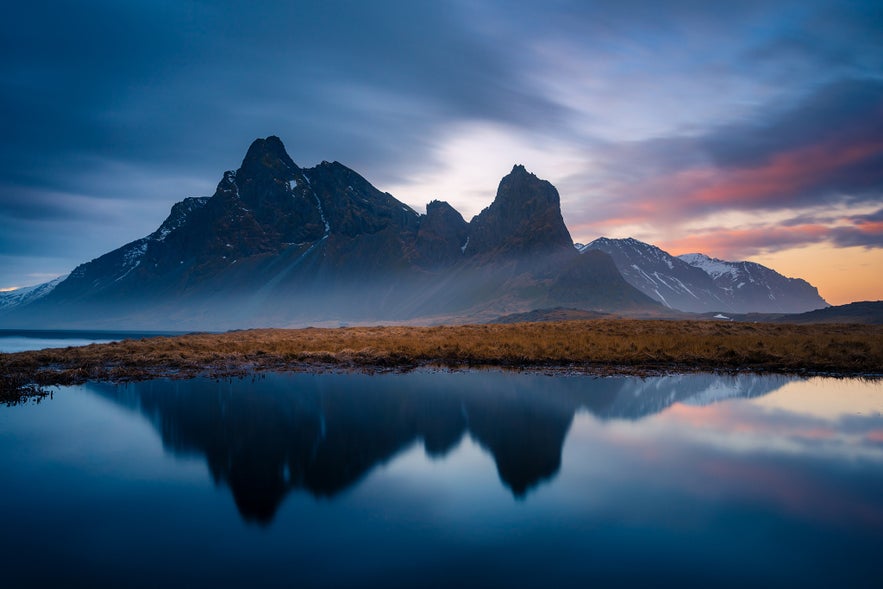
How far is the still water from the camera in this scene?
8.47 m

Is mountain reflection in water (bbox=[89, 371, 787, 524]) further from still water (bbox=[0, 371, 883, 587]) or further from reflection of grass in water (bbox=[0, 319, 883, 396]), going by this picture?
reflection of grass in water (bbox=[0, 319, 883, 396])

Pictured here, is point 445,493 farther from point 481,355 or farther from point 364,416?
point 481,355

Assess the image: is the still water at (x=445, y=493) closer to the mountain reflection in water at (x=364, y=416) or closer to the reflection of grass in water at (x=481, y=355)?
the mountain reflection in water at (x=364, y=416)

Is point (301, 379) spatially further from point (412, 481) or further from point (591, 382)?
point (412, 481)

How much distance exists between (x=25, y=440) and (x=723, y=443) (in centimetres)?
2297

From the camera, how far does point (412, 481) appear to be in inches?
506

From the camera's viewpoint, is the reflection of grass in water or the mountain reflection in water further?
the reflection of grass in water

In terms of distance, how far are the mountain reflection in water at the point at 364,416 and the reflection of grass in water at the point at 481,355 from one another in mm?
5001

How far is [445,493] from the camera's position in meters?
12.0

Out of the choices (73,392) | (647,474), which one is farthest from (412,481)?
(73,392)

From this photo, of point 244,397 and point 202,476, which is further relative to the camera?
point 244,397

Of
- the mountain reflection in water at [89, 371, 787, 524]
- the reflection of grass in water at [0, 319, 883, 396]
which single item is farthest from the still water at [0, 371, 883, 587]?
the reflection of grass in water at [0, 319, 883, 396]

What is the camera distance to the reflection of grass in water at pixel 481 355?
32.7 m

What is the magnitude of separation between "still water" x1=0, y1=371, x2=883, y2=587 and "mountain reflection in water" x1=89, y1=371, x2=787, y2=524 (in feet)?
0.43
